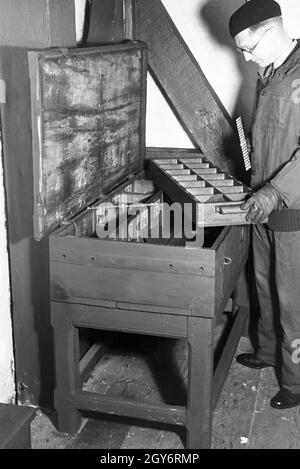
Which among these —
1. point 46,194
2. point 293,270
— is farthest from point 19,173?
point 293,270

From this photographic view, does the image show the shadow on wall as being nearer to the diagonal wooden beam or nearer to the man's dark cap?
the diagonal wooden beam

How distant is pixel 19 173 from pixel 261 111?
3.66 ft

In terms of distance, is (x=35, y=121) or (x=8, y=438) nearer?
(x=8, y=438)

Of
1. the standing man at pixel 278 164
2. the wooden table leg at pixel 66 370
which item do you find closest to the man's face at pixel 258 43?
the standing man at pixel 278 164

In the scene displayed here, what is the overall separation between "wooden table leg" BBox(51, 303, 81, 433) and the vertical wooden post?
0.22m

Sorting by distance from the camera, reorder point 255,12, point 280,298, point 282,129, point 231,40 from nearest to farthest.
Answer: point 255,12, point 282,129, point 280,298, point 231,40

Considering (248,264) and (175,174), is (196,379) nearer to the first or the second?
(175,174)

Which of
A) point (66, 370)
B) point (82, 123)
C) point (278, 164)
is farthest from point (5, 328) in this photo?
point (278, 164)

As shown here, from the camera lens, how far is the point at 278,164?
2.83m

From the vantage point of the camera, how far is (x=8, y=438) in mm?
1689

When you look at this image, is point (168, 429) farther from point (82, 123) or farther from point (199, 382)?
point (82, 123)

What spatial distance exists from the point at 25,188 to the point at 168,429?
1.18 metres

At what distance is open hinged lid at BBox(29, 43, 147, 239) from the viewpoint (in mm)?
2258

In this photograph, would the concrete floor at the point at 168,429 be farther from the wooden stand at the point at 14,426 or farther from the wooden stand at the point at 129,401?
the wooden stand at the point at 14,426
